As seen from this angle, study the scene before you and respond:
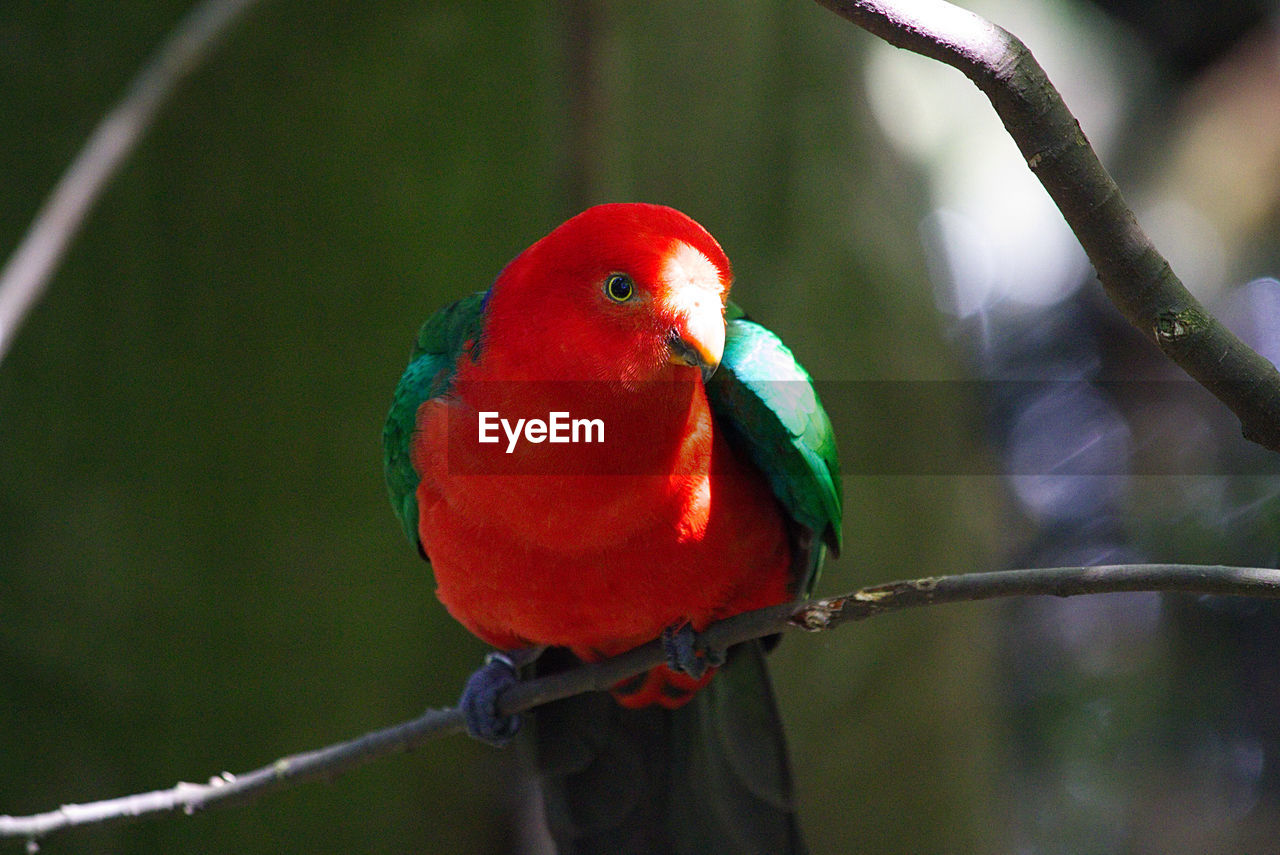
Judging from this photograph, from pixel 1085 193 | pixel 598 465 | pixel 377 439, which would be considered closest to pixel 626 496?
pixel 598 465

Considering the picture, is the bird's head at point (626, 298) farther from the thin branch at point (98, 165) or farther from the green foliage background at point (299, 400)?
the green foliage background at point (299, 400)

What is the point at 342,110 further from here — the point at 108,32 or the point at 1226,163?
the point at 1226,163

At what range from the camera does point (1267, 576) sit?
118 cm

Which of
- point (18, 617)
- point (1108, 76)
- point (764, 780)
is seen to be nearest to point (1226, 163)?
point (1108, 76)

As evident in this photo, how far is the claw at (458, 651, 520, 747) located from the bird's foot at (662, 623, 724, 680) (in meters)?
0.48

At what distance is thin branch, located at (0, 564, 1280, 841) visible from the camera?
1.18 m

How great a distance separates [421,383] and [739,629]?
0.82m

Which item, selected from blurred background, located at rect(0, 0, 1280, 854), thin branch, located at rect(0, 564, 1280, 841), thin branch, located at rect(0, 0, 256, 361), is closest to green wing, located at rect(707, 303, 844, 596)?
thin branch, located at rect(0, 564, 1280, 841)

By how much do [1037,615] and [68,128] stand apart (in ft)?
12.5

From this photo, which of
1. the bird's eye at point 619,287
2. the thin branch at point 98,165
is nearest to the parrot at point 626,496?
the bird's eye at point 619,287

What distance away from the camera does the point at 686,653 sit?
6.43 ft

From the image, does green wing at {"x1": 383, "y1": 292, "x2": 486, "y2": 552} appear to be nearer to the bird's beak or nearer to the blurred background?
the bird's beak

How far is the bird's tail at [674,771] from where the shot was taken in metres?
2.44

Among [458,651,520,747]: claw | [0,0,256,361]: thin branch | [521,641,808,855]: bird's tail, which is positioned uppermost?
[0,0,256,361]: thin branch
